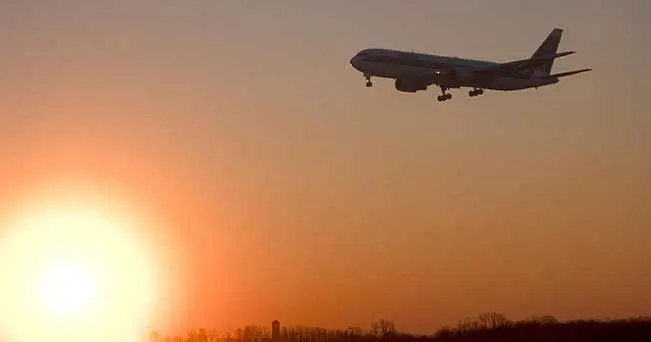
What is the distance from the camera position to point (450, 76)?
108500 millimetres

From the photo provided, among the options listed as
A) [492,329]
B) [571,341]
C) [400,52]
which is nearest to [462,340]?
[492,329]

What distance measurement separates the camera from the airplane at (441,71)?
10681cm

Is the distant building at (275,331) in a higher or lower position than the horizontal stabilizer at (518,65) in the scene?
lower

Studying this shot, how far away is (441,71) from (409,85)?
4.57m

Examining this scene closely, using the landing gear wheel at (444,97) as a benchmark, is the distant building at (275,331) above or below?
below

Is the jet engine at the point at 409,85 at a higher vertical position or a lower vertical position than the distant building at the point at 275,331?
higher

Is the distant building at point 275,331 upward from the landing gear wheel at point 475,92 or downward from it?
downward

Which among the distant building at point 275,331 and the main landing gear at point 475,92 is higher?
the main landing gear at point 475,92

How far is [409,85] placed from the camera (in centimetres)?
10631

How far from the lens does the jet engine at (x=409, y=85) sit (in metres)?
106

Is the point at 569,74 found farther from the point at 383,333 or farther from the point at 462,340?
the point at 462,340

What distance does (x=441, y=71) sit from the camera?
108562mm

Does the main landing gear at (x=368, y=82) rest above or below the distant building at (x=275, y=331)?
above

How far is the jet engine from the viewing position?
106 metres
